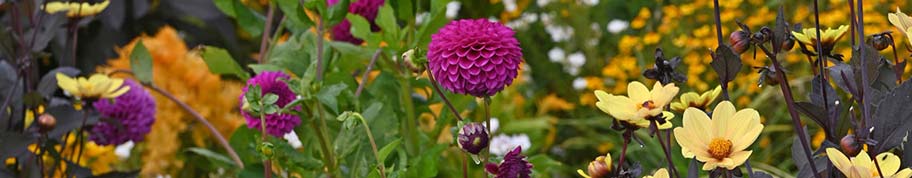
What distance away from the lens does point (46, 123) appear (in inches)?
39.4

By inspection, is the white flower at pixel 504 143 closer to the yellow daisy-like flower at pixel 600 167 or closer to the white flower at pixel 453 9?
the white flower at pixel 453 9

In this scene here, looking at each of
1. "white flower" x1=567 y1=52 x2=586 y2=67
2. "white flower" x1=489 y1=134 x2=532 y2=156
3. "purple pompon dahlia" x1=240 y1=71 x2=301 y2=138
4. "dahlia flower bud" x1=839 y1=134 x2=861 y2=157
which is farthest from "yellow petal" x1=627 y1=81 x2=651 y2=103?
"white flower" x1=567 y1=52 x2=586 y2=67

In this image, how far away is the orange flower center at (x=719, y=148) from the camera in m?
0.59

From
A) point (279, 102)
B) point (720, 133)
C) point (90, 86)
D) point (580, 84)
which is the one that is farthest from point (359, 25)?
point (580, 84)

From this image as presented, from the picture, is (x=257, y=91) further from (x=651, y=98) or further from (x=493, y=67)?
(x=651, y=98)

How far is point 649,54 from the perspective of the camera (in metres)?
Answer: 2.42

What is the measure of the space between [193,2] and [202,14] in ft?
0.13

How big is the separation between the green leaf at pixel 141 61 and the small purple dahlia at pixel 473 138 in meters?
0.60

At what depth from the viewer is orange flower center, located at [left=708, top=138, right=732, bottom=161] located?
59 centimetres

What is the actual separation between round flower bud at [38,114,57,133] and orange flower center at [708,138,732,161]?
0.62m

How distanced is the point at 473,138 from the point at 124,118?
637 millimetres

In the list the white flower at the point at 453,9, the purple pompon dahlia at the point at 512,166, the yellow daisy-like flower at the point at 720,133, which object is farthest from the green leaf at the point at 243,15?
the white flower at the point at 453,9

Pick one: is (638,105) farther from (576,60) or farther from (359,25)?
(576,60)

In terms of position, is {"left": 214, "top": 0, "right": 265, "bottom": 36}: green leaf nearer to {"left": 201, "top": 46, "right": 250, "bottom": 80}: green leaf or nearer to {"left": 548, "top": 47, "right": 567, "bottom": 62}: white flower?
{"left": 201, "top": 46, "right": 250, "bottom": 80}: green leaf
